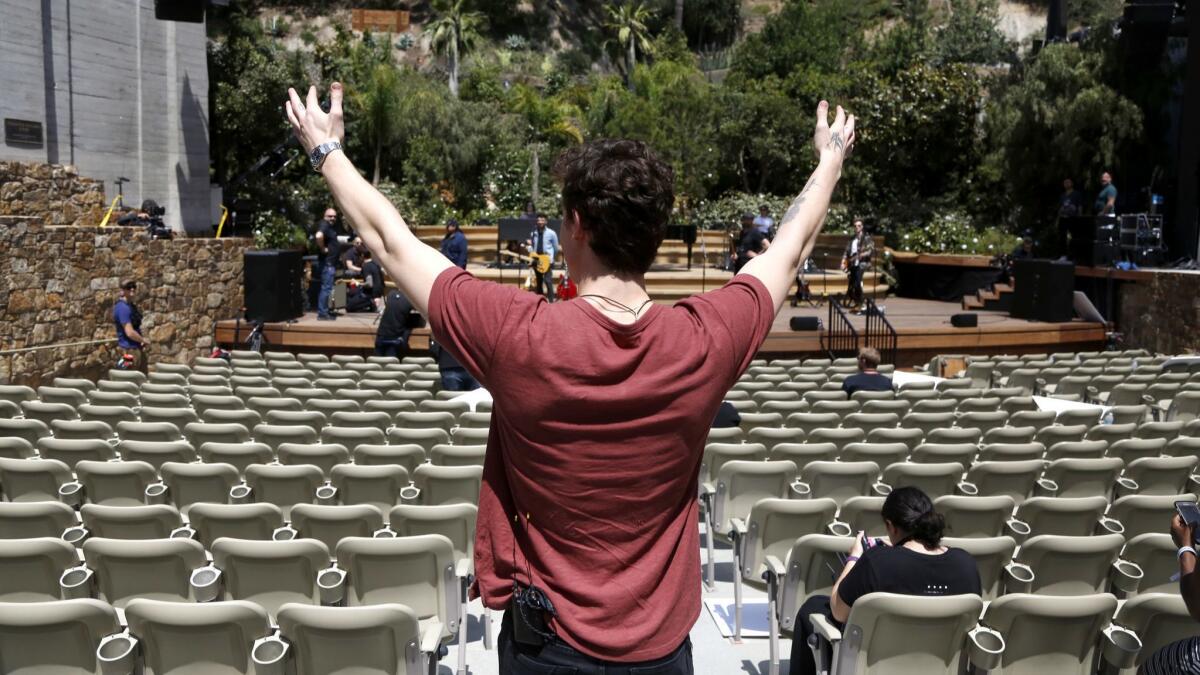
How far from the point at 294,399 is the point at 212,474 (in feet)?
9.94

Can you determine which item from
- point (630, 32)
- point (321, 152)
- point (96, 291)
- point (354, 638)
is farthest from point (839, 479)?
point (630, 32)

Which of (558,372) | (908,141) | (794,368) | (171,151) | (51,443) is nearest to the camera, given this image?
(558,372)

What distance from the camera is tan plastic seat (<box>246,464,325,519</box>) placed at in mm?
5695

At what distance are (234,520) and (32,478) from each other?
170cm

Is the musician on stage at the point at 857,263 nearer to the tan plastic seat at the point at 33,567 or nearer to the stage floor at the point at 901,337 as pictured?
the stage floor at the point at 901,337

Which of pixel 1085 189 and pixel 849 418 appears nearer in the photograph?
pixel 849 418

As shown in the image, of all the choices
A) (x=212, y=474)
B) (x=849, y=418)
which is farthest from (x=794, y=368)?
(x=212, y=474)

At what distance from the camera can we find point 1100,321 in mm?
16906

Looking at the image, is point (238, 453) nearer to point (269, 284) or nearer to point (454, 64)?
point (269, 284)

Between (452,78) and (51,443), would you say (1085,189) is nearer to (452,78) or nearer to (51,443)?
(51,443)

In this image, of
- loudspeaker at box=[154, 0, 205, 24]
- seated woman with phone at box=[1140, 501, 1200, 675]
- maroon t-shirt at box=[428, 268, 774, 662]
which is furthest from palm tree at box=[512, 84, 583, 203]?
maroon t-shirt at box=[428, 268, 774, 662]

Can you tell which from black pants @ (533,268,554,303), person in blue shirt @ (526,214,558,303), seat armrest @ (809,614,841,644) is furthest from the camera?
person in blue shirt @ (526,214,558,303)

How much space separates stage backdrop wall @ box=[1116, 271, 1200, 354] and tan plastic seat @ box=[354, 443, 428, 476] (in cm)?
1307

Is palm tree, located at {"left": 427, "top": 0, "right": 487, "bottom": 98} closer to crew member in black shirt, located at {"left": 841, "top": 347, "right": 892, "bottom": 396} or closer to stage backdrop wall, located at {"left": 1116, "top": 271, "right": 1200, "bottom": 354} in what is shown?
stage backdrop wall, located at {"left": 1116, "top": 271, "right": 1200, "bottom": 354}
